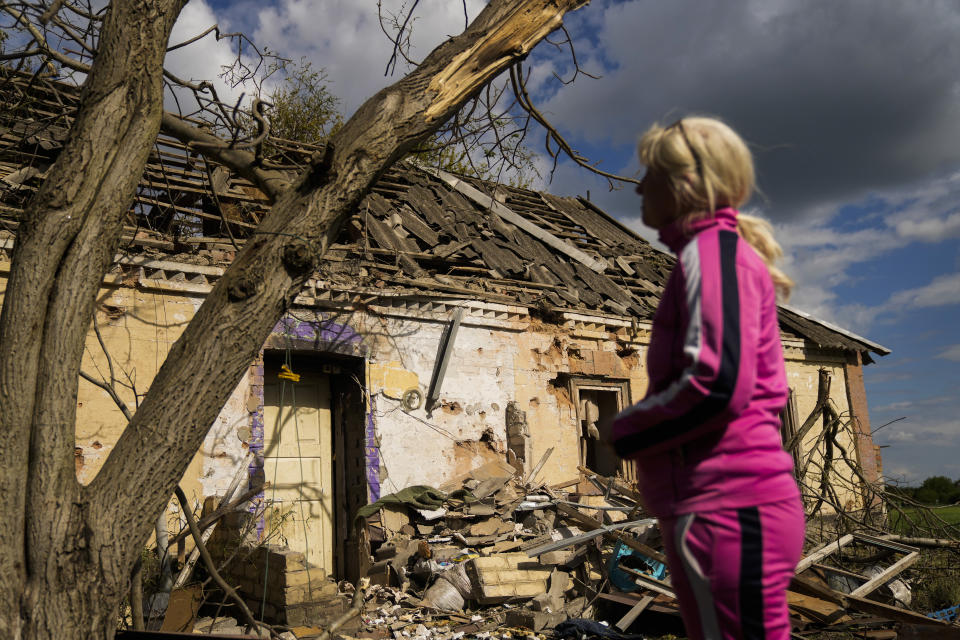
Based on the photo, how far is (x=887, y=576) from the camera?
6.52 metres

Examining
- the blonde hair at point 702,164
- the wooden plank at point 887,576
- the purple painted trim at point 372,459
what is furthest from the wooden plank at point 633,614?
the blonde hair at point 702,164

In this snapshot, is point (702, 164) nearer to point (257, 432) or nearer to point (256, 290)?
point (256, 290)

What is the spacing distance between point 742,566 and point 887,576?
605cm

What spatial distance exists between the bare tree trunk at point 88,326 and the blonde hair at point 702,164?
1725 mm

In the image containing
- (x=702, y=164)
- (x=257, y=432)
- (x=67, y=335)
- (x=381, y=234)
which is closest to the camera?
(x=702, y=164)

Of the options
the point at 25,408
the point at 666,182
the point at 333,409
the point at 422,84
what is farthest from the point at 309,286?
the point at 666,182

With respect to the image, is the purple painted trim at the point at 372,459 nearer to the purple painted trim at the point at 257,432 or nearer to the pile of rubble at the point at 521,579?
the pile of rubble at the point at 521,579

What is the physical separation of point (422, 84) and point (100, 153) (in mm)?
1441

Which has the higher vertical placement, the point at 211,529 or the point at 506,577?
the point at 211,529

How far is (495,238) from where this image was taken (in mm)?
11828

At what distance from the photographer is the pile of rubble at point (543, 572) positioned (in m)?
6.17

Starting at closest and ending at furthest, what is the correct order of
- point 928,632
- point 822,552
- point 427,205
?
point 928,632, point 822,552, point 427,205

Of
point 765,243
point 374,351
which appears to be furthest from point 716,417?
point 374,351

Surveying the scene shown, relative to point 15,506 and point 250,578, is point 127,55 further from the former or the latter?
point 250,578
